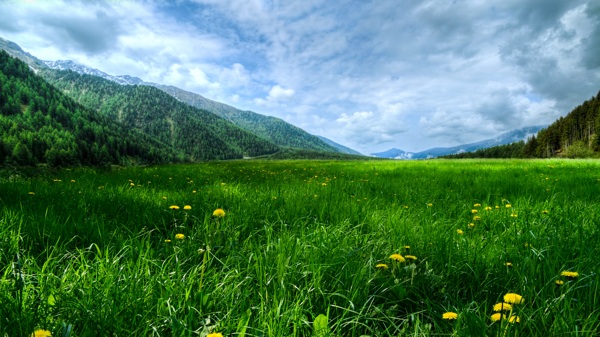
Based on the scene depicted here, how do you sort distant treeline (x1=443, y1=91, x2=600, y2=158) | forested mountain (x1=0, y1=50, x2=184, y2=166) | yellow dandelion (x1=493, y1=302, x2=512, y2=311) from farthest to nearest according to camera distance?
forested mountain (x1=0, y1=50, x2=184, y2=166) < distant treeline (x1=443, y1=91, x2=600, y2=158) < yellow dandelion (x1=493, y1=302, x2=512, y2=311)

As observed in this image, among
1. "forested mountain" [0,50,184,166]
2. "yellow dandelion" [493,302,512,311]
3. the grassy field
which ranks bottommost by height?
the grassy field

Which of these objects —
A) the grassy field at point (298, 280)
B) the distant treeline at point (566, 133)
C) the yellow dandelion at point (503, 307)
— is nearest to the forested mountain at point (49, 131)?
the grassy field at point (298, 280)

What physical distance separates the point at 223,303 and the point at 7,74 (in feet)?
819

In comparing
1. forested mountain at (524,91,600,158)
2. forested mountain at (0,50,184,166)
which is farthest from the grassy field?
forested mountain at (524,91,600,158)

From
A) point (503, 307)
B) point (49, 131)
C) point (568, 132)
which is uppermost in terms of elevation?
point (568, 132)

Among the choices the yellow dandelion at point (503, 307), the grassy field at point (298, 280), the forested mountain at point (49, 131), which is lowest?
the grassy field at point (298, 280)

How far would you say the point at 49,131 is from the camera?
436 feet

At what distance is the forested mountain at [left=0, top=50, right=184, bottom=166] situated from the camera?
105 m

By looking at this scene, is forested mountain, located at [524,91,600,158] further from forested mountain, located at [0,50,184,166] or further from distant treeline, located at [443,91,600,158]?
forested mountain, located at [0,50,184,166]

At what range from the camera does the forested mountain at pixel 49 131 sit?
105375mm

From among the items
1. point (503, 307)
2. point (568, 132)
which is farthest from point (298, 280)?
point (568, 132)

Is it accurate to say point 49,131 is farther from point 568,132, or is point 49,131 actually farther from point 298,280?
point 568,132

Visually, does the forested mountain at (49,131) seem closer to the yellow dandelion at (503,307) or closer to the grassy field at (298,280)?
the grassy field at (298,280)

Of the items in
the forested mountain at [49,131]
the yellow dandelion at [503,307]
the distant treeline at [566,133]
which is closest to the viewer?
the yellow dandelion at [503,307]
